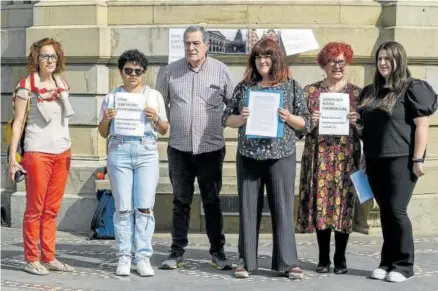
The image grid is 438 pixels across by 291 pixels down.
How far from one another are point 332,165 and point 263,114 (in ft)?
2.54

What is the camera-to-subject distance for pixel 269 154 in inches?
309

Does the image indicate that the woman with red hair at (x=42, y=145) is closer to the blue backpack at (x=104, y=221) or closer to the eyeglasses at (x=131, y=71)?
the eyeglasses at (x=131, y=71)

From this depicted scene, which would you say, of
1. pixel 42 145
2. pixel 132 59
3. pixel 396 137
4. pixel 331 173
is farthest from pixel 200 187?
pixel 396 137

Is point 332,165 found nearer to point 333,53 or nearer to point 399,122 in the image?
point 399,122

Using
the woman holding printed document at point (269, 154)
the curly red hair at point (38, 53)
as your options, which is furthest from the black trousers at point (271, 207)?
the curly red hair at point (38, 53)

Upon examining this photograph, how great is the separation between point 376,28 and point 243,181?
3116mm

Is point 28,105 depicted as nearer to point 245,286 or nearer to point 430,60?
point 245,286

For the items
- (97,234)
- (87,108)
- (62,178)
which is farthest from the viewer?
(87,108)

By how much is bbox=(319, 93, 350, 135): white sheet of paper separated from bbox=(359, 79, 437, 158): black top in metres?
0.21

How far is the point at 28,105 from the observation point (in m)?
8.06

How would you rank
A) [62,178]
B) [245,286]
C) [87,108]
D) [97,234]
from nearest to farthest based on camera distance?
[245,286] < [62,178] < [97,234] < [87,108]

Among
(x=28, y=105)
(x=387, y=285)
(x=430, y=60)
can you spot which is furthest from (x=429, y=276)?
(x=28, y=105)

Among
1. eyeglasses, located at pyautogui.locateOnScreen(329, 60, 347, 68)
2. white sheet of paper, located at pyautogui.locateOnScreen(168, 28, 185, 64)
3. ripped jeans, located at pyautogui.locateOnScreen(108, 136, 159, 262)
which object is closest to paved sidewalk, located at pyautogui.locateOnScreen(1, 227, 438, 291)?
ripped jeans, located at pyautogui.locateOnScreen(108, 136, 159, 262)

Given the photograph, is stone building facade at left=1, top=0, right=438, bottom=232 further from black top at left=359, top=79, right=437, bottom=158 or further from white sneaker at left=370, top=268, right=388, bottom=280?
black top at left=359, top=79, right=437, bottom=158
